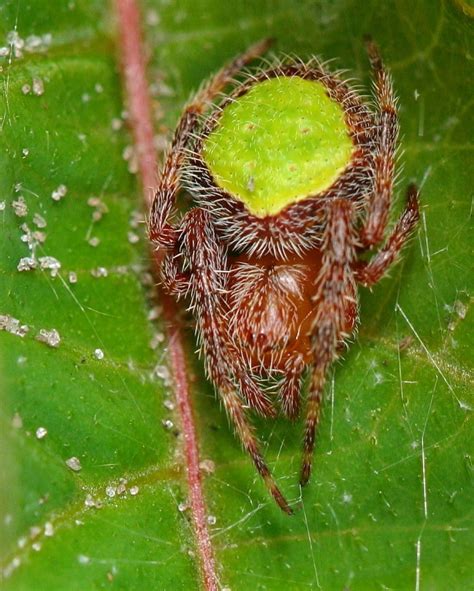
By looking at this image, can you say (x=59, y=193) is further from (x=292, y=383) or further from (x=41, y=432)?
(x=292, y=383)

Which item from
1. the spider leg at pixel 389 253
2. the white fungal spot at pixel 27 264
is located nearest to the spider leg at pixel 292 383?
the spider leg at pixel 389 253

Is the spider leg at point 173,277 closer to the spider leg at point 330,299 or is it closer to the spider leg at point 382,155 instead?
the spider leg at point 330,299

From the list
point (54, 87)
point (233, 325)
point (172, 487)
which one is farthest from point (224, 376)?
point (54, 87)

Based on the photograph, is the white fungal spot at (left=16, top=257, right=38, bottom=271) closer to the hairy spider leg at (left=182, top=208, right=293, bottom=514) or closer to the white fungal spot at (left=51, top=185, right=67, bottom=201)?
the white fungal spot at (left=51, top=185, right=67, bottom=201)

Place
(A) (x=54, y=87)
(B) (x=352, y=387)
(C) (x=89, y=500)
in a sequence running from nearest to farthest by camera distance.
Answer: (C) (x=89, y=500)
(B) (x=352, y=387)
(A) (x=54, y=87)

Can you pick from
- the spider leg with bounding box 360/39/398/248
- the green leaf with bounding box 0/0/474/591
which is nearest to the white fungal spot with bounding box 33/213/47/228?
the green leaf with bounding box 0/0/474/591

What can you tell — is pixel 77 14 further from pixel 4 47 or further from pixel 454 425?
pixel 454 425

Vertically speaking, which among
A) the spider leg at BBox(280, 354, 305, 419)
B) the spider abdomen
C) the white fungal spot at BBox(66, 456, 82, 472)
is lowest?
the white fungal spot at BBox(66, 456, 82, 472)
